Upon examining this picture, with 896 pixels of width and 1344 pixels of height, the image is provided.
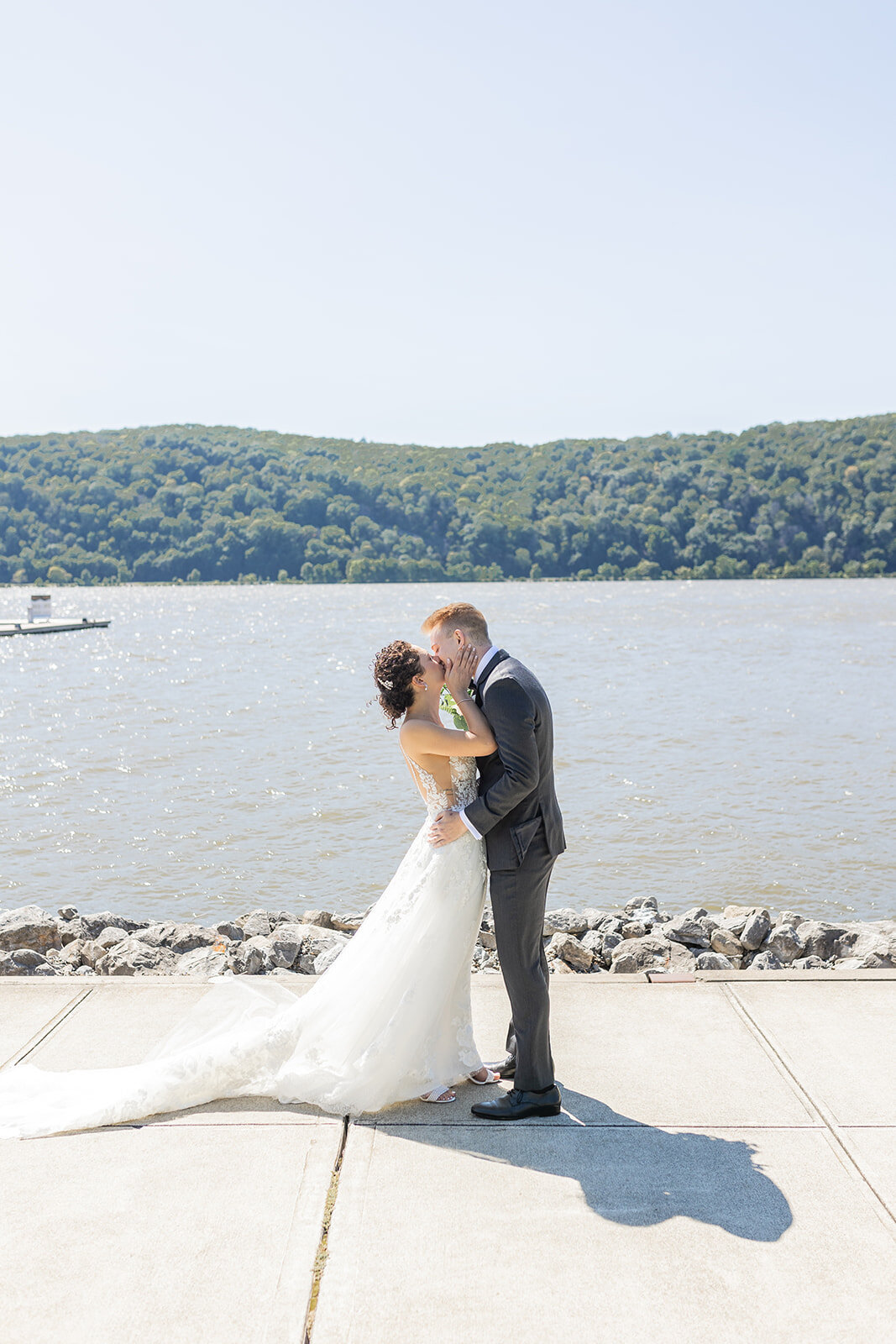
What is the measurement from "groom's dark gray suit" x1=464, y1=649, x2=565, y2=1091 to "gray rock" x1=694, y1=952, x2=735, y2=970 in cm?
272

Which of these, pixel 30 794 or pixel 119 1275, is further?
pixel 30 794

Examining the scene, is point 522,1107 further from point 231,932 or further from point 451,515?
point 451,515

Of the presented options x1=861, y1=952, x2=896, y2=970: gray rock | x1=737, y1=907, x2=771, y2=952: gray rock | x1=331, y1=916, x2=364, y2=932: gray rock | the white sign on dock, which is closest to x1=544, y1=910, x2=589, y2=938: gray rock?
x1=737, y1=907, x2=771, y2=952: gray rock

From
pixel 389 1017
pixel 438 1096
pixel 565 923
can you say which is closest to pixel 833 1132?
pixel 438 1096

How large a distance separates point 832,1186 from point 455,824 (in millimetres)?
1819

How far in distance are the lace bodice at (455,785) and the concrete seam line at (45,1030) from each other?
2.16 metres

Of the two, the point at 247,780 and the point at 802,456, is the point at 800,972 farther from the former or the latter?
the point at 802,456

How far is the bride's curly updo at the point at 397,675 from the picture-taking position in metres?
4.39

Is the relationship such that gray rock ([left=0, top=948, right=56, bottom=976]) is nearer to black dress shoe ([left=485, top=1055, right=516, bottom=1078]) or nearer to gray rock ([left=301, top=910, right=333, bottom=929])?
gray rock ([left=301, top=910, right=333, bottom=929])

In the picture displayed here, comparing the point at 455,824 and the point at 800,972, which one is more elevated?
the point at 455,824

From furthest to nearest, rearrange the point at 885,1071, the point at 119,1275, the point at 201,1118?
the point at 885,1071 → the point at 201,1118 → the point at 119,1275

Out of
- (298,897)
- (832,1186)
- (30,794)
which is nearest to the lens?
(832,1186)

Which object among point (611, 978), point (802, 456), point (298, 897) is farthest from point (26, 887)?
point (802, 456)

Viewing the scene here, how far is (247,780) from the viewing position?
1895 centimetres
